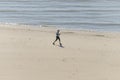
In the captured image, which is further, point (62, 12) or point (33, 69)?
point (62, 12)

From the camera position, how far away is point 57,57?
19109mm

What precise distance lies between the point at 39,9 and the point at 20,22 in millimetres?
9997

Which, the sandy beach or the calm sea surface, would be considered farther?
the calm sea surface

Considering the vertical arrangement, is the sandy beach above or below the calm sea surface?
below

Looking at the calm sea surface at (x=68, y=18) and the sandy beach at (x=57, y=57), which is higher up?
the calm sea surface at (x=68, y=18)

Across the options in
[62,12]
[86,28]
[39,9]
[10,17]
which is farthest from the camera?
[39,9]

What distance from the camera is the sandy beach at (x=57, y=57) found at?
54.0 feet

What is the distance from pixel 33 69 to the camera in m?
17.0

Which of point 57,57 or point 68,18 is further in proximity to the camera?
point 68,18

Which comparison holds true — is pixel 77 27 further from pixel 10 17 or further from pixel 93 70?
pixel 93 70

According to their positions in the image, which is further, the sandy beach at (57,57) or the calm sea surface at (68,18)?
the calm sea surface at (68,18)

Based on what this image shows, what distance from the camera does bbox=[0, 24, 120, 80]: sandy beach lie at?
648 inches

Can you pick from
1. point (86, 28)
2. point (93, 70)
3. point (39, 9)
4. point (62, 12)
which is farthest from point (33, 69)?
point (39, 9)

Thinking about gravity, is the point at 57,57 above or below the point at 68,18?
below
